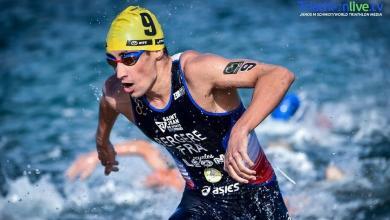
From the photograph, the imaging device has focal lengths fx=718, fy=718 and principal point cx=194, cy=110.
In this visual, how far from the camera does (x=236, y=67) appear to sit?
4.18 meters

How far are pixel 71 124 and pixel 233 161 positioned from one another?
8.02 m

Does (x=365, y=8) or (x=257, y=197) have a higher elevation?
(x=257, y=197)

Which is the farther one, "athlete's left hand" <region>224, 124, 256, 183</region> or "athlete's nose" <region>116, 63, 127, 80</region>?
"athlete's nose" <region>116, 63, 127, 80</region>

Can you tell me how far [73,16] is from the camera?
14.7 metres

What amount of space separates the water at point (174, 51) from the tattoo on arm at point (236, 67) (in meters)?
3.88

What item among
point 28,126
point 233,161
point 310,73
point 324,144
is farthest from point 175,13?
point 233,161

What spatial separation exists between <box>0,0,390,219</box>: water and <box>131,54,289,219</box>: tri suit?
120 inches

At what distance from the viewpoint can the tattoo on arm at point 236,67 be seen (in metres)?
4.16

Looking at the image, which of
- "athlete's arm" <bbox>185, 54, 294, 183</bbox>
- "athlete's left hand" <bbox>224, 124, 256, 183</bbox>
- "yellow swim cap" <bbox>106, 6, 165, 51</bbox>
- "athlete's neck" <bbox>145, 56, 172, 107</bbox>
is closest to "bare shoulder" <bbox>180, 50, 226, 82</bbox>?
"athlete's arm" <bbox>185, 54, 294, 183</bbox>

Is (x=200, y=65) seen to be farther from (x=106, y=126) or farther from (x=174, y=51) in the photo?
(x=174, y=51)

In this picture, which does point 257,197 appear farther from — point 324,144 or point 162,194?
point 324,144

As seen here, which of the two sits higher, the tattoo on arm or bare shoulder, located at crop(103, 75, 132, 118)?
the tattoo on arm

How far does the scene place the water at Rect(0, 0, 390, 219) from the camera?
335 inches

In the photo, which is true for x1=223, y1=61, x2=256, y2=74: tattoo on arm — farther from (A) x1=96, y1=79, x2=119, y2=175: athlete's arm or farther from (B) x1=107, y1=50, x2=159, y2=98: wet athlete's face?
(A) x1=96, y1=79, x2=119, y2=175: athlete's arm
